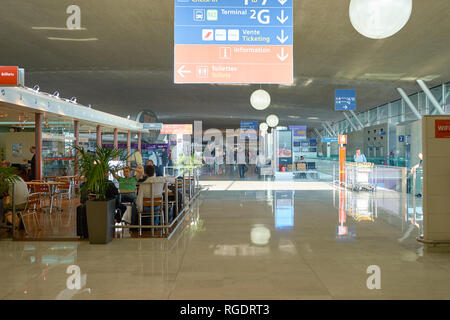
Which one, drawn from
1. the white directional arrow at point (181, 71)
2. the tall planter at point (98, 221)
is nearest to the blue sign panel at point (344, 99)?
the white directional arrow at point (181, 71)

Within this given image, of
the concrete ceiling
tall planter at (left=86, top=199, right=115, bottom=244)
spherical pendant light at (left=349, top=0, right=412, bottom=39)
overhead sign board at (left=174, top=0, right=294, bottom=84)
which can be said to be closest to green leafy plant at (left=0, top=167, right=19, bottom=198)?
tall planter at (left=86, top=199, right=115, bottom=244)

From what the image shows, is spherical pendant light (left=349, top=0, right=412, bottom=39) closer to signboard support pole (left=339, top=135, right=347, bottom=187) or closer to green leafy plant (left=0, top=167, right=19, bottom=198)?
green leafy plant (left=0, top=167, right=19, bottom=198)

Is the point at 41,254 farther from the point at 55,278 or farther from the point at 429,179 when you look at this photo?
the point at 429,179

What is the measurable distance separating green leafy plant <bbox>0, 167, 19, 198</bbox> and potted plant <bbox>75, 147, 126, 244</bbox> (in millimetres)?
1354

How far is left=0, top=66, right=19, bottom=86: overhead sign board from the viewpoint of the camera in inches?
214

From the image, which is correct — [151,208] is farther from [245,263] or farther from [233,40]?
[233,40]

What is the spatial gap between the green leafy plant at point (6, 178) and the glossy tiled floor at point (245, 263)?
3.38 feet

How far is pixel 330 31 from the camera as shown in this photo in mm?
8914

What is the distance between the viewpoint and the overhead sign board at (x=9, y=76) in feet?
17.8

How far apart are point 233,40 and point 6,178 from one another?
4.29 metres
